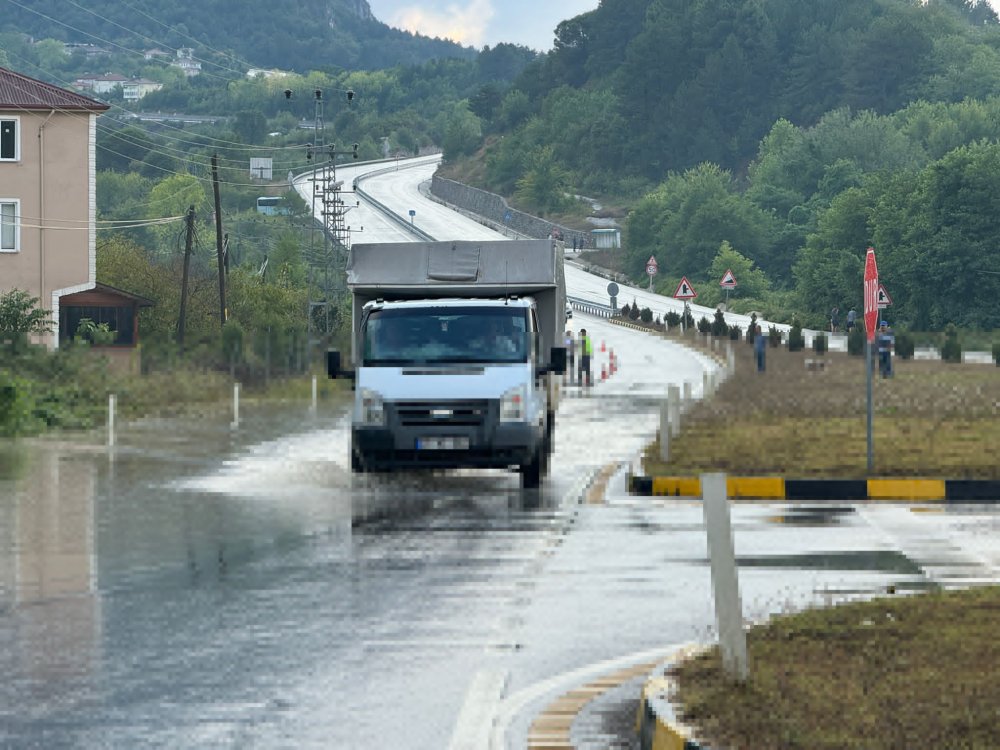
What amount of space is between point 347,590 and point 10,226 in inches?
2087

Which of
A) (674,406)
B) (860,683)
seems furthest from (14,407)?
(860,683)

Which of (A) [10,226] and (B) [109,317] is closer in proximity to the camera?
(A) [10,226]

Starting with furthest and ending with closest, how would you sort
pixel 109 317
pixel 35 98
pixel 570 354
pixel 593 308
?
pixel 593 308, pixel 109 317, pixel 35 98, pixel 570 354

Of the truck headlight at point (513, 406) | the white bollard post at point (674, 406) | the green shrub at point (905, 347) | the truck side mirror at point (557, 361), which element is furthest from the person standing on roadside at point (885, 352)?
the truck headlight at point (513, 406)

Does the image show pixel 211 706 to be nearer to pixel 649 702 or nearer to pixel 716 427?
pixel 649 702

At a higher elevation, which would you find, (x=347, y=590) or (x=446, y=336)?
(x=446, y=336)

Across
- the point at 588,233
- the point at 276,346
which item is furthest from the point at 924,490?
the point at 588,233

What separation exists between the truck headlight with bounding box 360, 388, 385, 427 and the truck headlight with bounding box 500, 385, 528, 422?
49.7 inches

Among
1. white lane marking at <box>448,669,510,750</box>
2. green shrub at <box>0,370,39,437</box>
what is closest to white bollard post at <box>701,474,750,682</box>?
white lane marking at <box>448,669,510,750</box>

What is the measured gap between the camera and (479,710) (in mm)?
9664

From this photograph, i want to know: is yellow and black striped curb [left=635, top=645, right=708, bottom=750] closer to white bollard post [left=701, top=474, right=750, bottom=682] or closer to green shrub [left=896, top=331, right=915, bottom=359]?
white bollard post [left=701, top=474, right=750, bottom=682]

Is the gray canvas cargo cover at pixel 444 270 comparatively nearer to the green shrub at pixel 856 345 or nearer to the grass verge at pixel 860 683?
the grass verge at pixel 860 683

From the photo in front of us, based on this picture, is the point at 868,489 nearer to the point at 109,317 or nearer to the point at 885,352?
the point at 885,352

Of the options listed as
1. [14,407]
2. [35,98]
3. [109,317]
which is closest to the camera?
[14,407]
